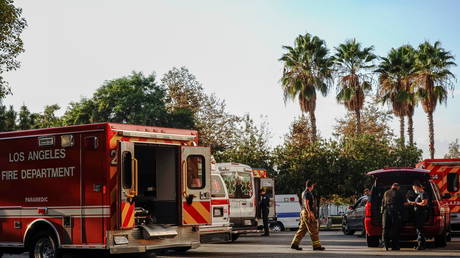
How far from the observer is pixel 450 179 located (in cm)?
2383

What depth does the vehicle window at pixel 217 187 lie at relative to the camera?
2056 centimetres

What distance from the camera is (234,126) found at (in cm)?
6169

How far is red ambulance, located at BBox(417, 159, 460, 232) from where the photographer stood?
2359cm

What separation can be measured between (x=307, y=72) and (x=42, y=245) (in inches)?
1423

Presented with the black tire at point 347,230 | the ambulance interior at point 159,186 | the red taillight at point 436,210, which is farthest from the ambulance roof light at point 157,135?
the black tire at point 347,230

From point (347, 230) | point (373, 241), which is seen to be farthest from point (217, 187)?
point (347, 230)

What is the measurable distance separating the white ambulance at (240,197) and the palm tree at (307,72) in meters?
24.8

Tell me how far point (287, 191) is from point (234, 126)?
15.9 m

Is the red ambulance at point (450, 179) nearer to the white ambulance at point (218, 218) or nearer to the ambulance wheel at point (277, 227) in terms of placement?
the white ambulance at point (218, 218)

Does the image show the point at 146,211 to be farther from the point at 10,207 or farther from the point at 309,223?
the point at 309,223

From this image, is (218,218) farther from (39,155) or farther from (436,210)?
(39,155)

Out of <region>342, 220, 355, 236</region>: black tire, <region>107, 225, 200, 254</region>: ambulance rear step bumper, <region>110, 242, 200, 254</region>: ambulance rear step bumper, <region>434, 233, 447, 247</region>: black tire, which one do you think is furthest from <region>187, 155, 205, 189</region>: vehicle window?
<region>342, 220, 355, 236</region>: black tire

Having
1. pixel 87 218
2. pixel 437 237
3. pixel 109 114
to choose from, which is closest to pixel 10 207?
pixel 87 218

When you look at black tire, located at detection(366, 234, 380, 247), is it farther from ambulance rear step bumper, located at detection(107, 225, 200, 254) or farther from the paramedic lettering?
the paramedic lettering
